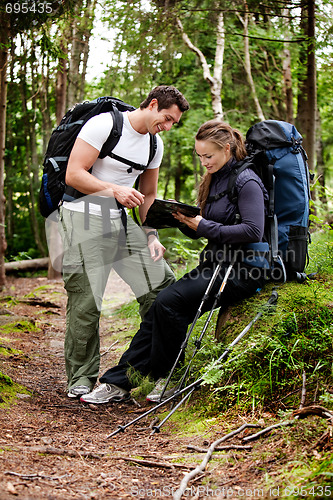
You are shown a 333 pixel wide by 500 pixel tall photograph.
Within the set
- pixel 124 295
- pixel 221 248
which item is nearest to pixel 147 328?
pixel 221 248

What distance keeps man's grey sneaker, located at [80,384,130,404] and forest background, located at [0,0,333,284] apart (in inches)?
148

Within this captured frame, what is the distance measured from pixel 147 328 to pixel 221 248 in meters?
0.97

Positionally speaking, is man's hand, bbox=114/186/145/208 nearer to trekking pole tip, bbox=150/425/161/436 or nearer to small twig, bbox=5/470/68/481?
trekking pole tip, bbox=150/425/161/436

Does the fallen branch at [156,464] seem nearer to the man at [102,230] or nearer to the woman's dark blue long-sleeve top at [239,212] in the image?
the man at [102,230]

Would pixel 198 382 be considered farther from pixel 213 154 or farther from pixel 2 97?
pixel 2 97

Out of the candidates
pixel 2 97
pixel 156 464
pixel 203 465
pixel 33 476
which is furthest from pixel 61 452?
pixel 2 97

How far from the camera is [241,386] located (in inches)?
131

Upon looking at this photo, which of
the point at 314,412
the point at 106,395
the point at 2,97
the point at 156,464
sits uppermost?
the point at 2,97

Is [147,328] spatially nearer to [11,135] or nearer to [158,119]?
[158,119]

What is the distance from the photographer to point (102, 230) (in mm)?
4371

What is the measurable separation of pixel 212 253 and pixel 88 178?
4.01 ft

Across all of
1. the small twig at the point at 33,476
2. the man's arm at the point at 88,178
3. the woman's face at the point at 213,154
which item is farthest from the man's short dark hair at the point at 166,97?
the small twig at the point at 33,476

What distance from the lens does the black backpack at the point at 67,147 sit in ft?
13.7

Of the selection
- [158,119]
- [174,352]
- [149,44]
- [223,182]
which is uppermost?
[149,44]
